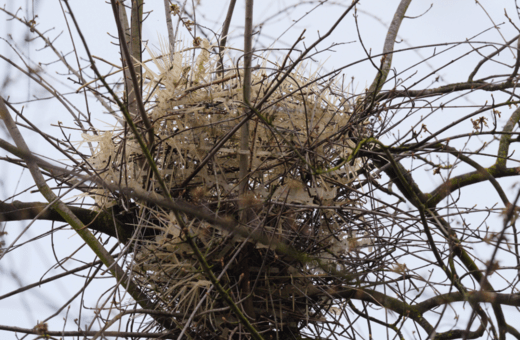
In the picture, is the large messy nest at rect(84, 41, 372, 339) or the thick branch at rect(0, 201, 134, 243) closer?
the large messy nest at rect(84, 41, 372, 339)

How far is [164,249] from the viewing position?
3.50ft

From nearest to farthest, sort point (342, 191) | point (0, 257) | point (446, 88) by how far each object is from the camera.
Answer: point (0, 257)
point (342, 191)
point (446, 88)

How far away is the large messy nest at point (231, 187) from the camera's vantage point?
102 centimetres

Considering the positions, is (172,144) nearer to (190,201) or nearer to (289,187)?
(190,201)

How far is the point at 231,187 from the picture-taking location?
1036mm

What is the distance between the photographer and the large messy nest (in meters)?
1.02

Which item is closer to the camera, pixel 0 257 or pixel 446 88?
pixel 0 257

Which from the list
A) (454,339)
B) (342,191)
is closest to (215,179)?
(342,191)

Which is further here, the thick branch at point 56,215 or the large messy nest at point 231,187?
the thick branch at point 56,215

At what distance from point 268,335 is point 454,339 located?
0.48m

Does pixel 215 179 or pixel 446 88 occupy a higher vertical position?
pixel 446 88

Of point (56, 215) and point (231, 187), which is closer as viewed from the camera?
point (231, 187)

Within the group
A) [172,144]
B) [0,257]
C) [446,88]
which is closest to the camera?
[0,257]

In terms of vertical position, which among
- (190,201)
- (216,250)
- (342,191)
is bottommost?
(216,250)
